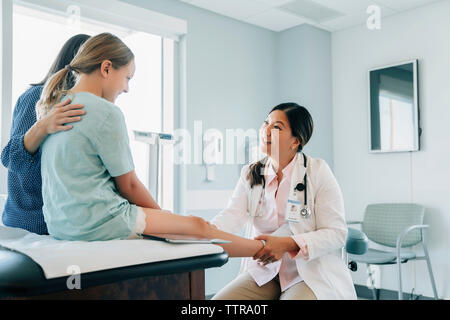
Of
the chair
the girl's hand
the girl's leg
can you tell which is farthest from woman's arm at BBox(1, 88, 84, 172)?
the chair

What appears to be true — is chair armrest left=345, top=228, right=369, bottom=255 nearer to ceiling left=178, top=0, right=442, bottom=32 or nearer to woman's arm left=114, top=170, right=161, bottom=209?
woman's arm left=114, top=170, right=161, bottom=209

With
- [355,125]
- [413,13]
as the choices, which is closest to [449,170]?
[355,125]

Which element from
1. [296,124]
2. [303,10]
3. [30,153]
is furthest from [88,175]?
[303,10]

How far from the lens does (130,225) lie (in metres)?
1.07

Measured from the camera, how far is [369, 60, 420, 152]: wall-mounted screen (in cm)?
335

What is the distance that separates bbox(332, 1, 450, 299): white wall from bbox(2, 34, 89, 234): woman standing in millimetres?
2697

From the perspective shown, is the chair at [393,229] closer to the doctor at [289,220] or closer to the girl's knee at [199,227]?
the doctor at [289,220]

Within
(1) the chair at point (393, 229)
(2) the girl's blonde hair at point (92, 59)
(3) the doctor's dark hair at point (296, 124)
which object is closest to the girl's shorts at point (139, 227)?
(2) the girl's blonde hair at point (92, 59)

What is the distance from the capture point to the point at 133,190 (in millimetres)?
1153

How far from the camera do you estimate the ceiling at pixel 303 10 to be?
10.8 ft

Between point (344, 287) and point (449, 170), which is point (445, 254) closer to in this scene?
point (449, 170)

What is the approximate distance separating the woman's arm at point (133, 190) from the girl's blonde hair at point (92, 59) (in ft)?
0.94

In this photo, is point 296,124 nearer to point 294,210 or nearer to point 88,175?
point 294,210

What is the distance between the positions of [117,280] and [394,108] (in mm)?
3080
